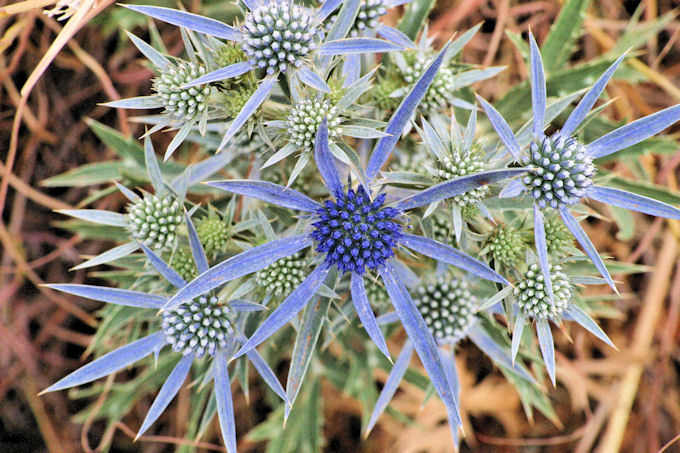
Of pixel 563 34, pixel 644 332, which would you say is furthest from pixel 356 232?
pixel 644 332

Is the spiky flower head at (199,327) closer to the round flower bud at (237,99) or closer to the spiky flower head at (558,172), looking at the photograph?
the round flower bud at (237,99)

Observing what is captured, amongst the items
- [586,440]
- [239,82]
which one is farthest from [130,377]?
[586,440]

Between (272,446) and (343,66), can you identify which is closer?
(343,66)

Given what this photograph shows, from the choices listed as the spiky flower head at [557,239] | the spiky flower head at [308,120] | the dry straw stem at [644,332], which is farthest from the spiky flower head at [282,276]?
the dry straw stem at [644,332]

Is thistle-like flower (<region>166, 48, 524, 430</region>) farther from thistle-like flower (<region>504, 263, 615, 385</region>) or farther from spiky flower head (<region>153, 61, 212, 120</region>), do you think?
spiky flower head (<region>153, 61, 212, 120</region>)

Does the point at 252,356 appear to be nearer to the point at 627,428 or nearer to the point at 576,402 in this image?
the point at 576,402

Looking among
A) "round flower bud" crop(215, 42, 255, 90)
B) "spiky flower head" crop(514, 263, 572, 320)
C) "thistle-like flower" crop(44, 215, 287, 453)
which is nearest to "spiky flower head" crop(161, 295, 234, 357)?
"thistle-like flower" crop(44, 215, 287, 453)
